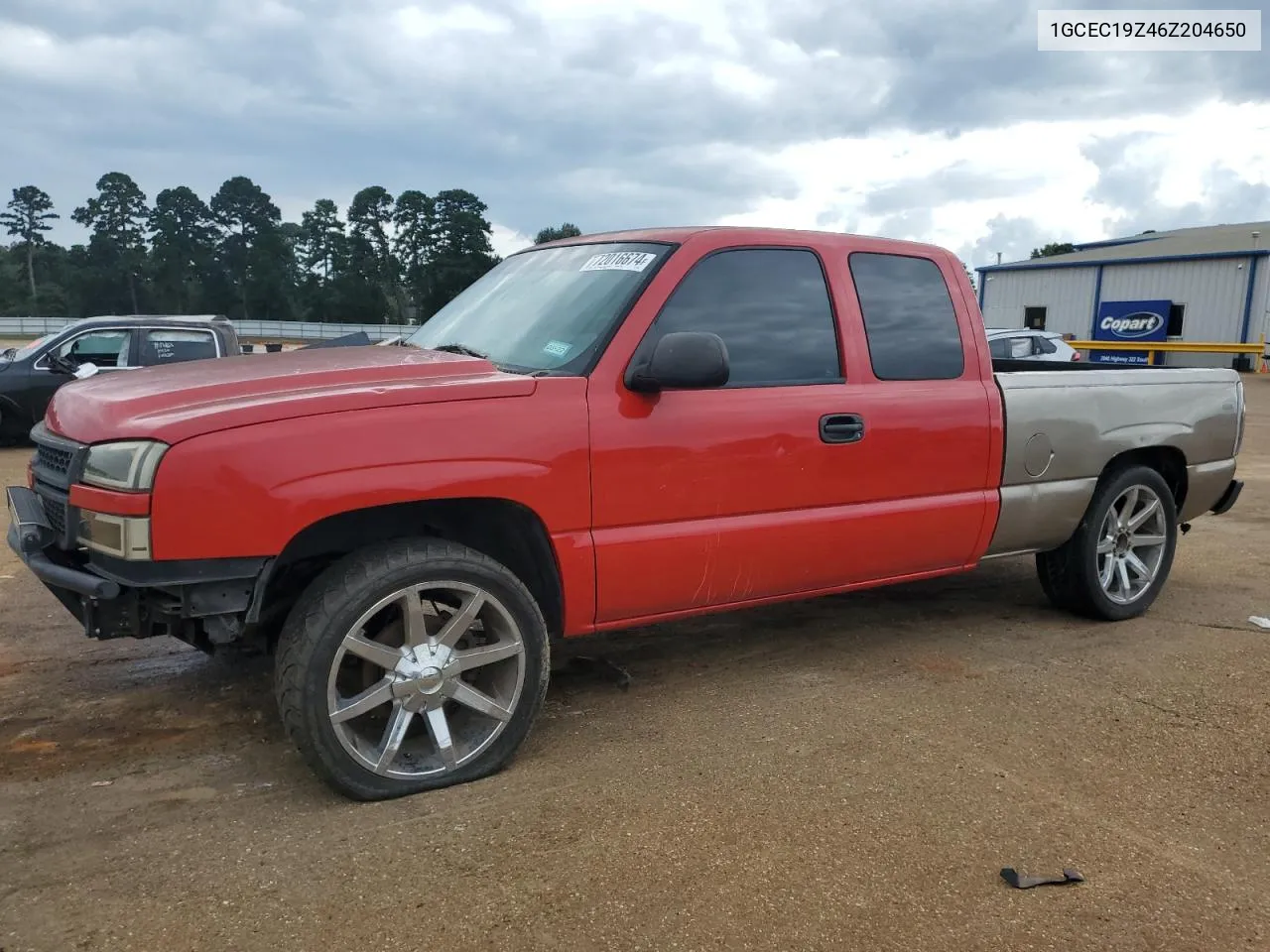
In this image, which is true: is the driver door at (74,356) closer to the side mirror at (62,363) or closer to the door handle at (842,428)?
the side mirror at (62,363)

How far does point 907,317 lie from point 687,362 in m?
1.44

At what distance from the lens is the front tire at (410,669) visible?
9.50 ft

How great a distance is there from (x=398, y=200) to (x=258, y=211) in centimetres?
1011

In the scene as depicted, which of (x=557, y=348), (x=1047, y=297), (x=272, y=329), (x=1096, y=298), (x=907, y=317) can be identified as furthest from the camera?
(x=272, y=329)

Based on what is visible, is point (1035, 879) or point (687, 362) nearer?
point (1035, 879)

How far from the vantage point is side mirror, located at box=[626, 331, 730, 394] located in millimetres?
3227

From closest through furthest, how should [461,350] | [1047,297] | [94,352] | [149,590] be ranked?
[149,590]
[461,350]
[94,352]
[1047,297]

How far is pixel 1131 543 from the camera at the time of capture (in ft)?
16.6

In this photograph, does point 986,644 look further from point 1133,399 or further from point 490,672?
point 490,672

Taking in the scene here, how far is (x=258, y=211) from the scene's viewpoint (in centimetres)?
6850

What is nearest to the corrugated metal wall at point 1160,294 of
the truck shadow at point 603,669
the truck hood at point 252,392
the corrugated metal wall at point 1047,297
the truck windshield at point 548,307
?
the corrugated metal wall at point 1047,297

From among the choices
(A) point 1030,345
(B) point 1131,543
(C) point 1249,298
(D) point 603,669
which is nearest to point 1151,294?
(C) point 1249,298

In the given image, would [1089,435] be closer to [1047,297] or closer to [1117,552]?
[1117,552]

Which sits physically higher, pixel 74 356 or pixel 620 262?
pixel 620 262
